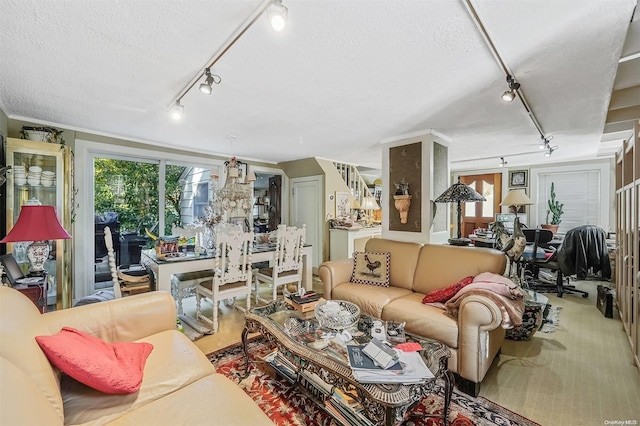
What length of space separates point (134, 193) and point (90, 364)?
3.54m

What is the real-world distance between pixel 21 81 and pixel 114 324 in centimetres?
211

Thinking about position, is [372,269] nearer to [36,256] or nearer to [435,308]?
[435,308]

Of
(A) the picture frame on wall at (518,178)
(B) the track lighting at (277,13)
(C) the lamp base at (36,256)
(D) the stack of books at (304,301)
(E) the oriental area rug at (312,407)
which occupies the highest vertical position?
(B) the track lighting at (277,13)

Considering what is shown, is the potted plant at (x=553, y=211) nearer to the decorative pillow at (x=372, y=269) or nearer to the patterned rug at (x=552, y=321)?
the patterned rug at (x=552, y=321)

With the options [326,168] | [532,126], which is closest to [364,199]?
[326,168]

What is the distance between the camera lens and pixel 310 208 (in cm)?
556

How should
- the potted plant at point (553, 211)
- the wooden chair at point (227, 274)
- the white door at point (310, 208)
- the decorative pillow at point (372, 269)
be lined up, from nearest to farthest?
the wooden chair at point (227, 274) < the decorative pillow at point (372, 269) < the white door at point (310, 208) < the potted plant at point (553, 211)

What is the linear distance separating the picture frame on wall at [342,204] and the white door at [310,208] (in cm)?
39

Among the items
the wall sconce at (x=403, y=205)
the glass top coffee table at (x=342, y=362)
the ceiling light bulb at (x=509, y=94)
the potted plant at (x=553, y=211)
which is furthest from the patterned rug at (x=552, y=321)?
the potted plant at (x=553, y=211)

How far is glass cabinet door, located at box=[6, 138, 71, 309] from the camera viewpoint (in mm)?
2803

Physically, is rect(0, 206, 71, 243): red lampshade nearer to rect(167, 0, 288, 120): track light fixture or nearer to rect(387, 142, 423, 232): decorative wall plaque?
rect(167, 0, 288, 120): track light fixture

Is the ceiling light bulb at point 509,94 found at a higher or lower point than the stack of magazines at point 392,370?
higher

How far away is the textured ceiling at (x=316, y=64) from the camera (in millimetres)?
1414

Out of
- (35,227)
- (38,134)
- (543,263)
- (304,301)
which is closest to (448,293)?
(304,301)
